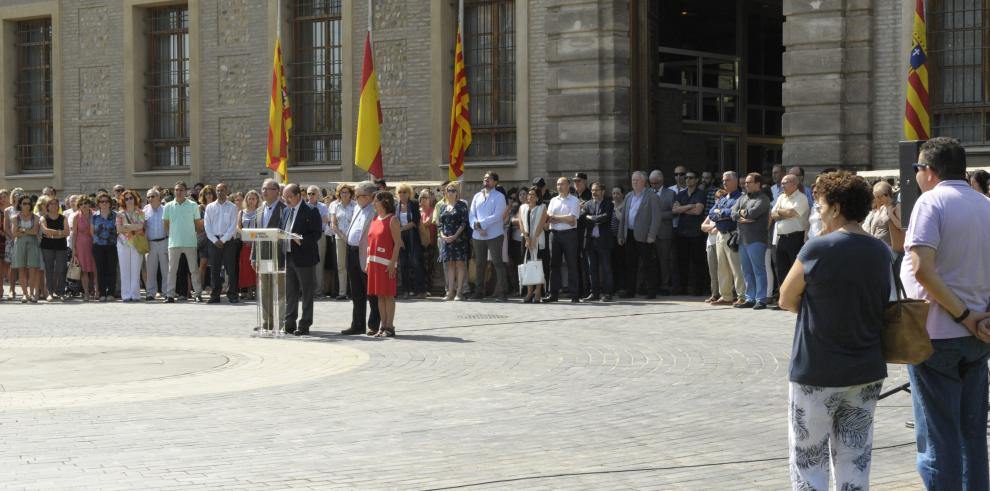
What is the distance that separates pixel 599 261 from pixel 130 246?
810cm

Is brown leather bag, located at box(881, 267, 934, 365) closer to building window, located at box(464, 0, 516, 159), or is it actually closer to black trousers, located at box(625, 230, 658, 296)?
black trousers, located at box(625, 230, 658, 296)

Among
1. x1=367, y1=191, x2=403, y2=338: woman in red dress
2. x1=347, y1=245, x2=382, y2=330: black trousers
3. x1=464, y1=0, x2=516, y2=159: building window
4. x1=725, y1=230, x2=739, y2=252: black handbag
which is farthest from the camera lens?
x1=464, y1=0, x2=516, y2=159: building window

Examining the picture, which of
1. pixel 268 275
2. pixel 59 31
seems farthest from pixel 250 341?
pixel 59 31

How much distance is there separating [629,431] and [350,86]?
18473mm

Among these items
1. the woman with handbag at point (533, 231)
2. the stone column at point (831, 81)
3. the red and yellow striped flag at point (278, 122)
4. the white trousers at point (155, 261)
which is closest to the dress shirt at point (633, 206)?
the woman with handbag at point (533, 231)

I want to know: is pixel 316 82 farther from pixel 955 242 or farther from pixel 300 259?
pixel 955 242

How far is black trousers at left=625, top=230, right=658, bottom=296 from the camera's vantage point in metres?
21.1

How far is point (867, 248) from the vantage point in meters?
6.05

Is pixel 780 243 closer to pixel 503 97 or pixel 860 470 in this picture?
pixel 503 97

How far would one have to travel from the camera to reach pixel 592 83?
23.4 metres

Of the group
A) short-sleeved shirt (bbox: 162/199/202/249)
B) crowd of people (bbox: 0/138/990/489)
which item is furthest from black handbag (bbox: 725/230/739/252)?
short-sleeved shirt (bbox: 162/199/202/249)

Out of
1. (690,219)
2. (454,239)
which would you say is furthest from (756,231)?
(454,239)

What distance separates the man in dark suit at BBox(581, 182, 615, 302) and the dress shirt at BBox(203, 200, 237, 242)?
590cm

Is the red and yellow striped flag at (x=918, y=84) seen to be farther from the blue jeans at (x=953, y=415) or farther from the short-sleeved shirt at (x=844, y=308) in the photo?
the short-sleeved shirt at (x=844, y=308)
